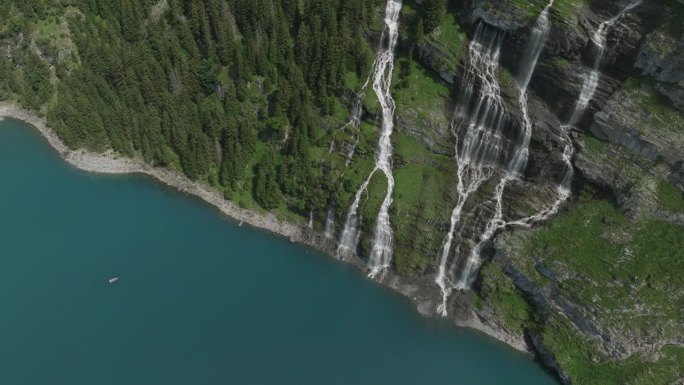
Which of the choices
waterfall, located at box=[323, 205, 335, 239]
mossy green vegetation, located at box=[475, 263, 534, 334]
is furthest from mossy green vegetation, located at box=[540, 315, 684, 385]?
waterfall, located at box=[323, 205, 335, 239]

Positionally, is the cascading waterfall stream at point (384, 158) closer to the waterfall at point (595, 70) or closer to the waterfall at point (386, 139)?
the waterfall at point (386, 139)

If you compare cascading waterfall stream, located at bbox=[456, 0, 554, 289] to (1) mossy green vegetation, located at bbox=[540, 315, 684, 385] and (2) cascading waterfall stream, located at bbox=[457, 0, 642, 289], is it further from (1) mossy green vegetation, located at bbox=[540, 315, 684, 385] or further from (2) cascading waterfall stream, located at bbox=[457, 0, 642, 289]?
(1) mossy green vegetation, located at bbox=[540, 315, 684, 385]

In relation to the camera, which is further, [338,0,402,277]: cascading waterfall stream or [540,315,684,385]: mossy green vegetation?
[338,0,402,277]: cascading waterfall stream

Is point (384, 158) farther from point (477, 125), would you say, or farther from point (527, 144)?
point (527, 144)

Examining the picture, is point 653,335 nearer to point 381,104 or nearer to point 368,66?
point 381,104

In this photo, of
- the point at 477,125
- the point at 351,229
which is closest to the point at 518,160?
the point at 477,125
